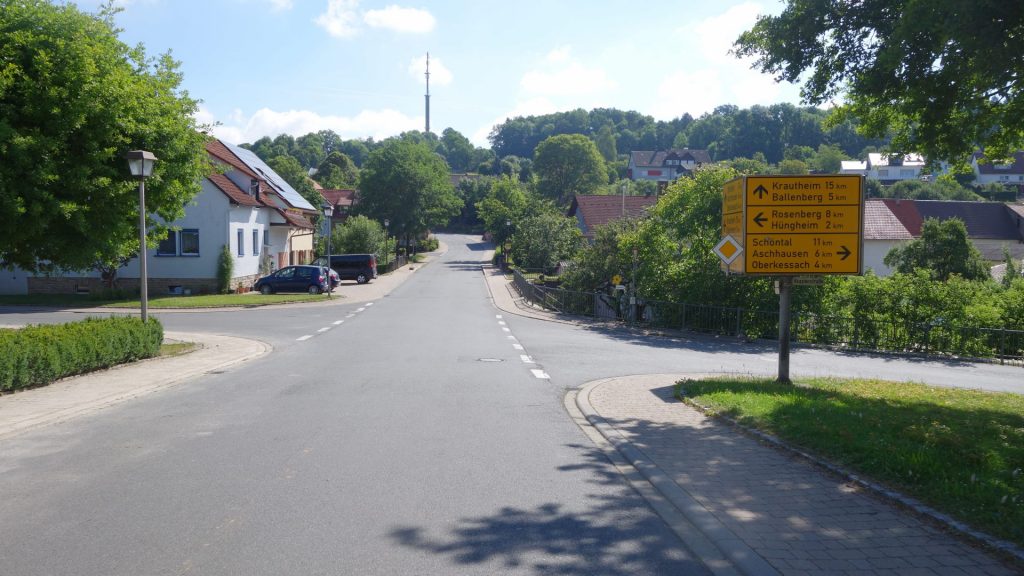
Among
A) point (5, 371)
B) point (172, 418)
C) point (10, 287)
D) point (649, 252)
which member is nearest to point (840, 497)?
point (172, 418)

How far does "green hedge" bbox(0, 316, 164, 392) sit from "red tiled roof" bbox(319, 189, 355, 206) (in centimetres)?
8880

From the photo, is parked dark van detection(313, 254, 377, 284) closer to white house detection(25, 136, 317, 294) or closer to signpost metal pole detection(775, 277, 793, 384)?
white house detection(25, 136, 317, 294)

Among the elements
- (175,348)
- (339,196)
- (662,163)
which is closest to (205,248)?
(175,348)

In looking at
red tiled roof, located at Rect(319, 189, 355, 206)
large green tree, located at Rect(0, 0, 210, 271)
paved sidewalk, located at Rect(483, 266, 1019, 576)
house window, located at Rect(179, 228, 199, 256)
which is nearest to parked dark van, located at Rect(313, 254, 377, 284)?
house window, located at Rect(179, 228, 199, 256)

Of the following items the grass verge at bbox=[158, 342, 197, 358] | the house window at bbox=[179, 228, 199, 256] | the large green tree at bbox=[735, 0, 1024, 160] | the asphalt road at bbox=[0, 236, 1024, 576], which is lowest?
the grass verge at bbox=[158, 342, 197, 358]

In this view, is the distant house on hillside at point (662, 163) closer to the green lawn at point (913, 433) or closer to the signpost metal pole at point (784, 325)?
the signpost metal pole at point (784, 325)

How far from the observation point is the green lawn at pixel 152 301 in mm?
32438

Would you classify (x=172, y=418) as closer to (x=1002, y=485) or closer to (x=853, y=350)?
(x=1002, y=485)

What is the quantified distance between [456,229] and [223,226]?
97.2 metres

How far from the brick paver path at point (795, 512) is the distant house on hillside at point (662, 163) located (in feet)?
522

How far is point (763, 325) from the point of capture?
25156 mm

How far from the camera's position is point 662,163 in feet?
551

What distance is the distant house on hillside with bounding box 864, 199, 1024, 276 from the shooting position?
6074 centimetres

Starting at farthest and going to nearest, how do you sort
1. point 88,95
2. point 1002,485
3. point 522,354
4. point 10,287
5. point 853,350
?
point 10,287 → point 853,350 → point 522,354 → point 88,95 → point 1002,485
